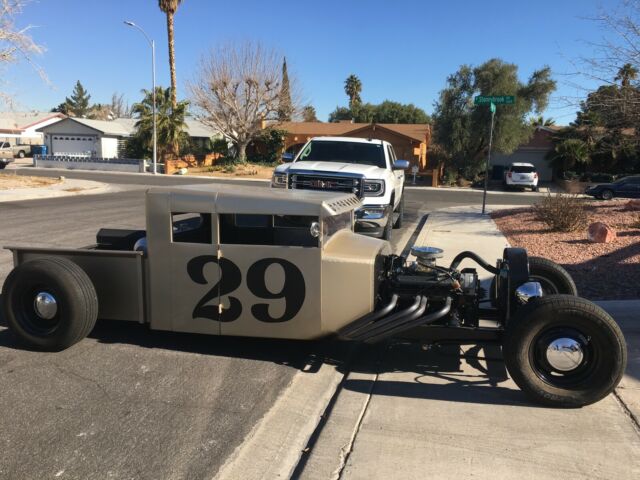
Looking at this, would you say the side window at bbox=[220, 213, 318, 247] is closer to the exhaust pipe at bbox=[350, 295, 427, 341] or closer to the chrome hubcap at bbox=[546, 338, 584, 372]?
the exhaust pipe at bbox=[350, 295, 427, 341]

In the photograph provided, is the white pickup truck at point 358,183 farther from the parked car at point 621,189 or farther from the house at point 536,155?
the house at point 536,155

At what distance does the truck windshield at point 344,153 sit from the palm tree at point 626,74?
505cm

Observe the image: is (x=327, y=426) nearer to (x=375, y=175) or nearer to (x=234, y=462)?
(x=234, y=462)

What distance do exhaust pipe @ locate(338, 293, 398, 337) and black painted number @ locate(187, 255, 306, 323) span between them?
418mm

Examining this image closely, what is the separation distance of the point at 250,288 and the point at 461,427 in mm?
1895

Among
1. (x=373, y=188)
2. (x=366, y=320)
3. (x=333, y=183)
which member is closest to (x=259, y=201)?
(x=366, y=320)

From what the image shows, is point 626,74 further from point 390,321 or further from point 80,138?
point 80,138

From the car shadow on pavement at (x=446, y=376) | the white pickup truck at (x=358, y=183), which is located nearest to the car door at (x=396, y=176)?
the white pickup truck at (x=358, y=183)

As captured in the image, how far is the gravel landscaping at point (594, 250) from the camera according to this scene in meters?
6.95

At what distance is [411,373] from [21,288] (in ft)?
11.0

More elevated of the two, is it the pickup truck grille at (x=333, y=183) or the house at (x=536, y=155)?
the house at (x=536, y=155)

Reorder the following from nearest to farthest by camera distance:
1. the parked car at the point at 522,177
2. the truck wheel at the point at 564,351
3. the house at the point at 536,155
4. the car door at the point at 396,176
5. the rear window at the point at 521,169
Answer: the truck wheel at the point at 564,351
the car door at the point at 396,176
the parked car at the point at 522,177
the rear window at the point at 521,169
the house at the point at 536,155

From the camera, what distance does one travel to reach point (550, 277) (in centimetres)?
507

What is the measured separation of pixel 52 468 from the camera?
2979mm
